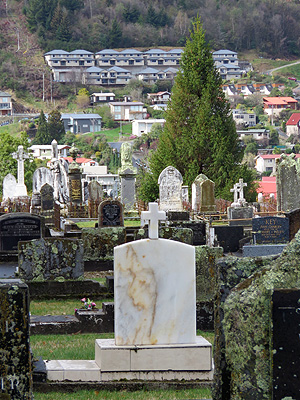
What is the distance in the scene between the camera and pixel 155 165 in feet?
107

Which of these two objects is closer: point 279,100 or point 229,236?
point 229,236

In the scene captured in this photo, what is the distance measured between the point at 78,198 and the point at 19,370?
22.2m

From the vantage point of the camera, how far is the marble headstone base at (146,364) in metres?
7.08

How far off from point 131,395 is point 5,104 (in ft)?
504

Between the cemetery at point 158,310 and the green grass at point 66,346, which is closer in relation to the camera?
the cemetery at point 158,310

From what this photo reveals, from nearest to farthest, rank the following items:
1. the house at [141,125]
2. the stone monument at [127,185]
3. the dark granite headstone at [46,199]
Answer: the dark granite headstone at [46,199]
the stone monument at [127,185]
the house at [141,125]

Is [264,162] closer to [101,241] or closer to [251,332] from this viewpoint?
[101,241]

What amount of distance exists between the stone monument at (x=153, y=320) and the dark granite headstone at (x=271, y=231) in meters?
7.44

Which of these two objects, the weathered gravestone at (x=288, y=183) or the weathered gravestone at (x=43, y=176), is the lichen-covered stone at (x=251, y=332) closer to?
the weathered gravestone at (x=288, y=183)

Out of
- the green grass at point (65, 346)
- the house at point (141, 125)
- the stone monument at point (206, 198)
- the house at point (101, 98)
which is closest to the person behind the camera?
the green grass at point (65, 346)

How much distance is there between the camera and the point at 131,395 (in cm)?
693

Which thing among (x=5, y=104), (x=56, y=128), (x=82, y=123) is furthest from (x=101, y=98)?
(x=56, y=128)

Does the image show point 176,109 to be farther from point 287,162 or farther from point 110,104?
point 110,104

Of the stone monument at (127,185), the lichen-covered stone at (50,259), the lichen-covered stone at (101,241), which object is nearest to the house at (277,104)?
the stone monument at (127,185)
